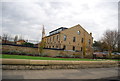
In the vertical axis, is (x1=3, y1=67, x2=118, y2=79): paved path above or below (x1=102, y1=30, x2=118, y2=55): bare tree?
below

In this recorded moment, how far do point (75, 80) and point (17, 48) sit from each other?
13.6 metres

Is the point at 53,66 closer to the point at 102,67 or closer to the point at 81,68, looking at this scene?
the point at 81,68

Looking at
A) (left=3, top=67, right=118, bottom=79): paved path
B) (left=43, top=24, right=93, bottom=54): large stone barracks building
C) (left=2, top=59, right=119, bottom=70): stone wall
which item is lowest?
(left=3, top=67, right=118, bottom=79): paved path

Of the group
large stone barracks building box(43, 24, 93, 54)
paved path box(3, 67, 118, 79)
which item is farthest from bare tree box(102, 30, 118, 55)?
paved path box(3, 67, 118, 79)

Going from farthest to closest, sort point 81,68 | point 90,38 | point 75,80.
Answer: point 90,38 < point 81,68 < point 75,80

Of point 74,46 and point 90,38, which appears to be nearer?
point 74,46

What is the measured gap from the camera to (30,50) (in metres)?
17.7

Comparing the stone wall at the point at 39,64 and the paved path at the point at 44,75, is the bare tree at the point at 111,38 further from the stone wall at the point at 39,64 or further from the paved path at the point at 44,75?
the paved path at the point at 44,75

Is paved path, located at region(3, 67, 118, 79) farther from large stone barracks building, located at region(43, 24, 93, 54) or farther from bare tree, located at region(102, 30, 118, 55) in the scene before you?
bare tree, located at region(102, 30, 118, 55)

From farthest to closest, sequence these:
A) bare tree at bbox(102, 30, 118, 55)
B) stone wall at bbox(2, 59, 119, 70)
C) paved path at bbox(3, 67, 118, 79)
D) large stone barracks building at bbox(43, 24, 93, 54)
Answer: bare tree at bbox(102, 30, 118, 55)
large stone barracks building at bbox(43, 24, 93, 54)
stone wall at bbox(2, 59, 119, 70)
paved path at bbox(3, 67, 118, 79)

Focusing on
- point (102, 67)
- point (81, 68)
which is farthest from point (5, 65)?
point (102, 67)

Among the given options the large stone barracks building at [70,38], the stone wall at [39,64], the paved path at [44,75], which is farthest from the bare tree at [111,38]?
the paved path at [44,75]

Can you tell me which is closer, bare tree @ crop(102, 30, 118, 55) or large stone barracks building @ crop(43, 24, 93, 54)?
large stone barracks building @ crop(43, 24, 93, 54)

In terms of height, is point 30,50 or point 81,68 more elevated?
point 30,50
